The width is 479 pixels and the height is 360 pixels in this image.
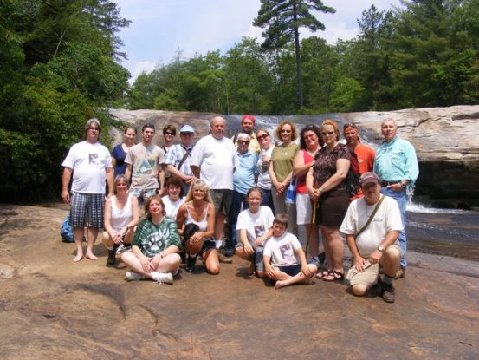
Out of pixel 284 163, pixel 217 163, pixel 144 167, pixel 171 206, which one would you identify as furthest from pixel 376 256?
pixel 144 167

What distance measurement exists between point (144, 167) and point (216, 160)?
1.05 m

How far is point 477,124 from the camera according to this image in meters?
16.6

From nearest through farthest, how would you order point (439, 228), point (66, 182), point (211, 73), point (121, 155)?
point (66, 182)
point (121, 155)
point (439, 228)
point (211, 73)

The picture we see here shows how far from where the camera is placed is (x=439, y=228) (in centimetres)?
1201

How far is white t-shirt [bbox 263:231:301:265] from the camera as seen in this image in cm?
484

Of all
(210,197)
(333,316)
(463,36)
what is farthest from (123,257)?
(463,36)

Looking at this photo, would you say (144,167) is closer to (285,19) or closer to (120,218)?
(120,218)

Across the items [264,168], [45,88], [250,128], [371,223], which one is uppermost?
[45,88]

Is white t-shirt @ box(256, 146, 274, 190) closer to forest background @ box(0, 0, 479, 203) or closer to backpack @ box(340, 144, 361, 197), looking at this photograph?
backpack @ box(340, 144, 361, 197)

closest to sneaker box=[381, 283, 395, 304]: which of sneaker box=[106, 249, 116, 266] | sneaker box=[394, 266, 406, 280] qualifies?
sneaker box=[394, 266, 406, 280]

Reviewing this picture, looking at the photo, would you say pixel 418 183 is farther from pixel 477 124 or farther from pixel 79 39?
pixel 79 39

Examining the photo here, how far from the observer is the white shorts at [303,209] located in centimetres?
517

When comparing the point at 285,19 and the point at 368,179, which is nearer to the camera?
the point at 368,179

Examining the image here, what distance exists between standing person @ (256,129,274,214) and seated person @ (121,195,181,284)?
1306mm
